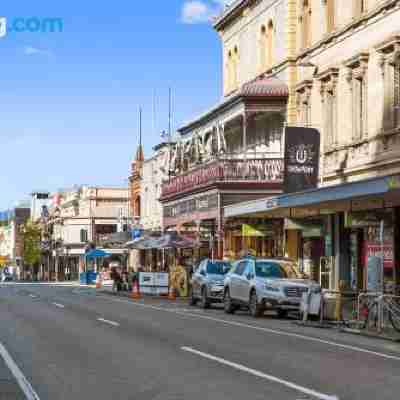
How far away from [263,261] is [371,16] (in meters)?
8.66

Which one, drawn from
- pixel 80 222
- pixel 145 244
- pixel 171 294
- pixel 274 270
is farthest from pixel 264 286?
pixel 80 222

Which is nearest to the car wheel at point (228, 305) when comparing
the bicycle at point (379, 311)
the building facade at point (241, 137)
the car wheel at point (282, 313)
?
the car wheel at point (282, 313)

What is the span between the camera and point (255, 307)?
102 ft

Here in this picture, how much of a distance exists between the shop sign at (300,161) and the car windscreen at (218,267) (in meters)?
3.64

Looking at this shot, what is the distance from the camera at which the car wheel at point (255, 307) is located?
30875 mm

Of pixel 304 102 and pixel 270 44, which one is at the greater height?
pixel 270 44

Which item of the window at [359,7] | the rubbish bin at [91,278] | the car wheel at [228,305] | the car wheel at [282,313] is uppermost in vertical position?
the window at [359,7]

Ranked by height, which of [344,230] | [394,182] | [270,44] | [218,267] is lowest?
[218,267]

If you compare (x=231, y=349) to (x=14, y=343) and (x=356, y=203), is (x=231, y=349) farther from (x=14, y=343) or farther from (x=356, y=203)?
(x=356, y=203)

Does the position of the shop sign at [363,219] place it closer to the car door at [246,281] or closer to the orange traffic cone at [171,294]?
the car door at [246,281]

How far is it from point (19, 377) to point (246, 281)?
59.1 feet

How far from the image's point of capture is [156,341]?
2025 cm

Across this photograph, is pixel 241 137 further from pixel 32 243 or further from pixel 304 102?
pixel 32 243

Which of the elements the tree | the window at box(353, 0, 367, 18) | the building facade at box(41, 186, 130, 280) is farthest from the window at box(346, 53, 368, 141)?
the tree
